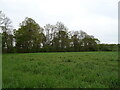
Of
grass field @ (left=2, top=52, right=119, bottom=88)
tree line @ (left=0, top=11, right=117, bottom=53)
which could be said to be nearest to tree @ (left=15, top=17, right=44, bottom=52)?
tree line @ (left=0, top=11, right=117, bottom=53)

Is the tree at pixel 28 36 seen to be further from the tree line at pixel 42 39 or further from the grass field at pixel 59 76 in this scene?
the grass field at pixel 59 76

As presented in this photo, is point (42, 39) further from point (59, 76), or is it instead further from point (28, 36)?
point (59, 76)

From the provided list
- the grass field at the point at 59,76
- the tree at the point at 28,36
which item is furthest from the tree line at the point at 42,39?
the grass field at the point at 59,76

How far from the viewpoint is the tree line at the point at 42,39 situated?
5397cm

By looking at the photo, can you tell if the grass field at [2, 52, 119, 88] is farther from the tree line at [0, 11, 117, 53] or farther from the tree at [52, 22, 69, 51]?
the tree at [52, 22, 69, 51]

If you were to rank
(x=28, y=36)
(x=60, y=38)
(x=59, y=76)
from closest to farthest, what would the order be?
1. (x=59, y=76)
2. (x=28, y=36)
3. (x=60, y=38)

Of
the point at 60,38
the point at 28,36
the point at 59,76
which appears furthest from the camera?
the point at 60,38

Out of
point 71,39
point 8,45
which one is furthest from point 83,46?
point 8,45

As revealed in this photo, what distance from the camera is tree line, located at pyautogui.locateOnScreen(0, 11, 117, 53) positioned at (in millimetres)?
53969

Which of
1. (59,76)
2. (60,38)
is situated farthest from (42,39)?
(59,76)

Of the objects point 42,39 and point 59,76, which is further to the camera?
point 42,39

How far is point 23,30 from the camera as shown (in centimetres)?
5609

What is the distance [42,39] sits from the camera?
6625 centimetres

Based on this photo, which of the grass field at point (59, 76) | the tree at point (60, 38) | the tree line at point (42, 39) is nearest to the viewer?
the grass field at point (59, 76)
